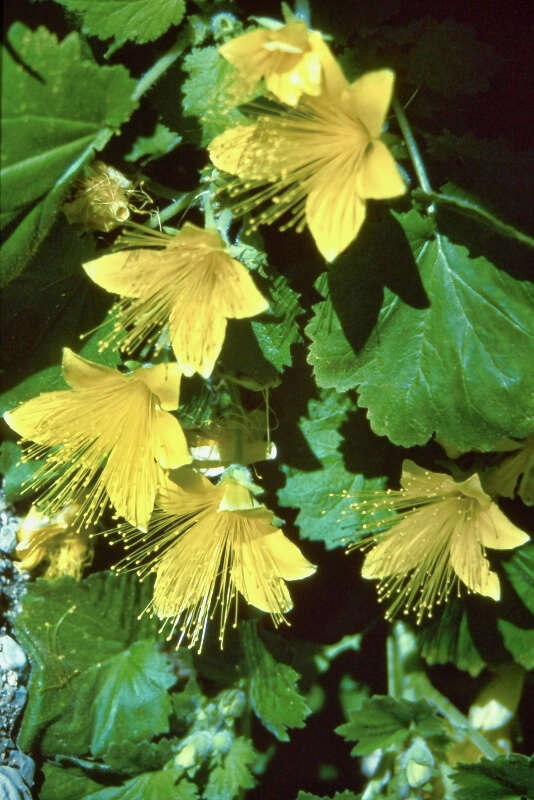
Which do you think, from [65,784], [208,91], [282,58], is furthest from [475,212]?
[65,784]

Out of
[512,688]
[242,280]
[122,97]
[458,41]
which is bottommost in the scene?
[512,688]

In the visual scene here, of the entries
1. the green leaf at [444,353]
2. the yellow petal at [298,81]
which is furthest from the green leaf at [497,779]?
the yellow petal at [298,81]

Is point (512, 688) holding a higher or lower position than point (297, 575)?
lower

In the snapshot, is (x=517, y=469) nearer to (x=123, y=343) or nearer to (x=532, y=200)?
(x=532, y=200)

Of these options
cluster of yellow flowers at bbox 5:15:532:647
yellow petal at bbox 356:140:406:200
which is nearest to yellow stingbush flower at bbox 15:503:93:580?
cluster of yellow flowers at bbox 5:15:532:647

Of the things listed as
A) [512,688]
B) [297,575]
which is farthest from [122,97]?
[512,688]

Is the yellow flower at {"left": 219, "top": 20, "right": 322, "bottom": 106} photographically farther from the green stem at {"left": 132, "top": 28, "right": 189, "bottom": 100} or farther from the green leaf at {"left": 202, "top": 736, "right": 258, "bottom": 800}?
the green leaf at {"left": 202, "top": 736, "right": 258, "bottom": 800}

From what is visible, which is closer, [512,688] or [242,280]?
[242,280]
